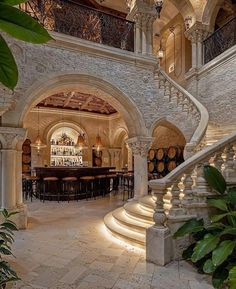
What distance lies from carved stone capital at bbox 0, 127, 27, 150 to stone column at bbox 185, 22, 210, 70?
289 inches

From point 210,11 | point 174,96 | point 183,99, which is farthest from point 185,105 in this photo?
point 210,11

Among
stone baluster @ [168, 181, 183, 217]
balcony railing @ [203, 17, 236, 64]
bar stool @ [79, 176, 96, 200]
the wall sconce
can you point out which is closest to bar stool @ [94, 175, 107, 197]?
bar stool @ [79, 176, 96, 200]

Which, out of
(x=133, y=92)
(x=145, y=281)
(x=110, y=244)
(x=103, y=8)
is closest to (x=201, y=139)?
(x=133, y=92)

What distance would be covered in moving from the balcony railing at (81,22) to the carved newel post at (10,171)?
9.82 feet

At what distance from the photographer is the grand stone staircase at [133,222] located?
410 cm

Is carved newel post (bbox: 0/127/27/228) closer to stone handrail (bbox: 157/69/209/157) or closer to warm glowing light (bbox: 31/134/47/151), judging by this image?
stone handrail (bbox: 157/69/209/157)

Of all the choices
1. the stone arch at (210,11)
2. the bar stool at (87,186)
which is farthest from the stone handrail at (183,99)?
the bar stool at (87,186)

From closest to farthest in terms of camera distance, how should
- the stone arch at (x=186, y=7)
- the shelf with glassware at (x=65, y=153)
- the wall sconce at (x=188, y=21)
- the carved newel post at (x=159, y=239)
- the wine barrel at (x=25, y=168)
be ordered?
the carved newel post at (x=159, y=239)
the stone arch at (x=186, y=7)
the wall sconce at (x=188, y=21)
the wine barrel at (x=25, y=168)
the shelf with glassware at (x=65, y=153)

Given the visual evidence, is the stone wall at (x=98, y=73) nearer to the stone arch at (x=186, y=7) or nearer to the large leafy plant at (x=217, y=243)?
the large leafy plant at (x=217, y=243)

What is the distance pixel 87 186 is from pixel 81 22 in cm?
576

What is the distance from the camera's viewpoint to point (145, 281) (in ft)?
9.25

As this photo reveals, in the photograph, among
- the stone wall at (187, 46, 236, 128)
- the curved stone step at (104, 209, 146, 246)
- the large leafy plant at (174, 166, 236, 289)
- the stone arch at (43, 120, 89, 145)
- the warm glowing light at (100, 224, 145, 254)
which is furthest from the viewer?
the stone arch at (43, 120, 89, 145)

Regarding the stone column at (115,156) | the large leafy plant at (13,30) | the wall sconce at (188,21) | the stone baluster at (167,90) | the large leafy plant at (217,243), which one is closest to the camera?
the large leafy plant at (13,30)

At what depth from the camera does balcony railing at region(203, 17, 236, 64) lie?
8226mm
